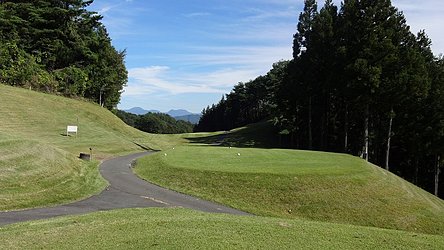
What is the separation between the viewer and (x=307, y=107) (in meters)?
56.8

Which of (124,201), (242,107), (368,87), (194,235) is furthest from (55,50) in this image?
(242,107)

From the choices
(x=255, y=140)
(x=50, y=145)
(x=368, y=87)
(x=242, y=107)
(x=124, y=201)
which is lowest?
(x=124, y=201)

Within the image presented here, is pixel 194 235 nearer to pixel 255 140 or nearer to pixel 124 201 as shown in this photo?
pixel 124 201

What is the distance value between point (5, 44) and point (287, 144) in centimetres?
4943

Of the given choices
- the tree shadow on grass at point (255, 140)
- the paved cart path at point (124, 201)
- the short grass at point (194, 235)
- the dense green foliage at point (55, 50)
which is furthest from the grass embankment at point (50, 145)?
the tree shadow on grass at point (255, 140)

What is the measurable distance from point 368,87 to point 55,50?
2228 inches

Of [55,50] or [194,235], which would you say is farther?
[55,50]

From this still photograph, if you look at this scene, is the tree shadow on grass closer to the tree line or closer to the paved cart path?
the tree line

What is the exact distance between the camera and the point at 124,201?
65.1 ft

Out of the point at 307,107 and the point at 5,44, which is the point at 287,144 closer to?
the point at 307,107

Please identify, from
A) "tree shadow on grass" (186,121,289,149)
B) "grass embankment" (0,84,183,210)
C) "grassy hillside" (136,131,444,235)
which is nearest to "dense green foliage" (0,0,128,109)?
"grass embankment" (0,84,183,210)

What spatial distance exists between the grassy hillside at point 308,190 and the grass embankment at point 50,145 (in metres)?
5.37

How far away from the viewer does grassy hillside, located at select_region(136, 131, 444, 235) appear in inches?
826

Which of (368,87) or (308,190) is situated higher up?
(368,87)
